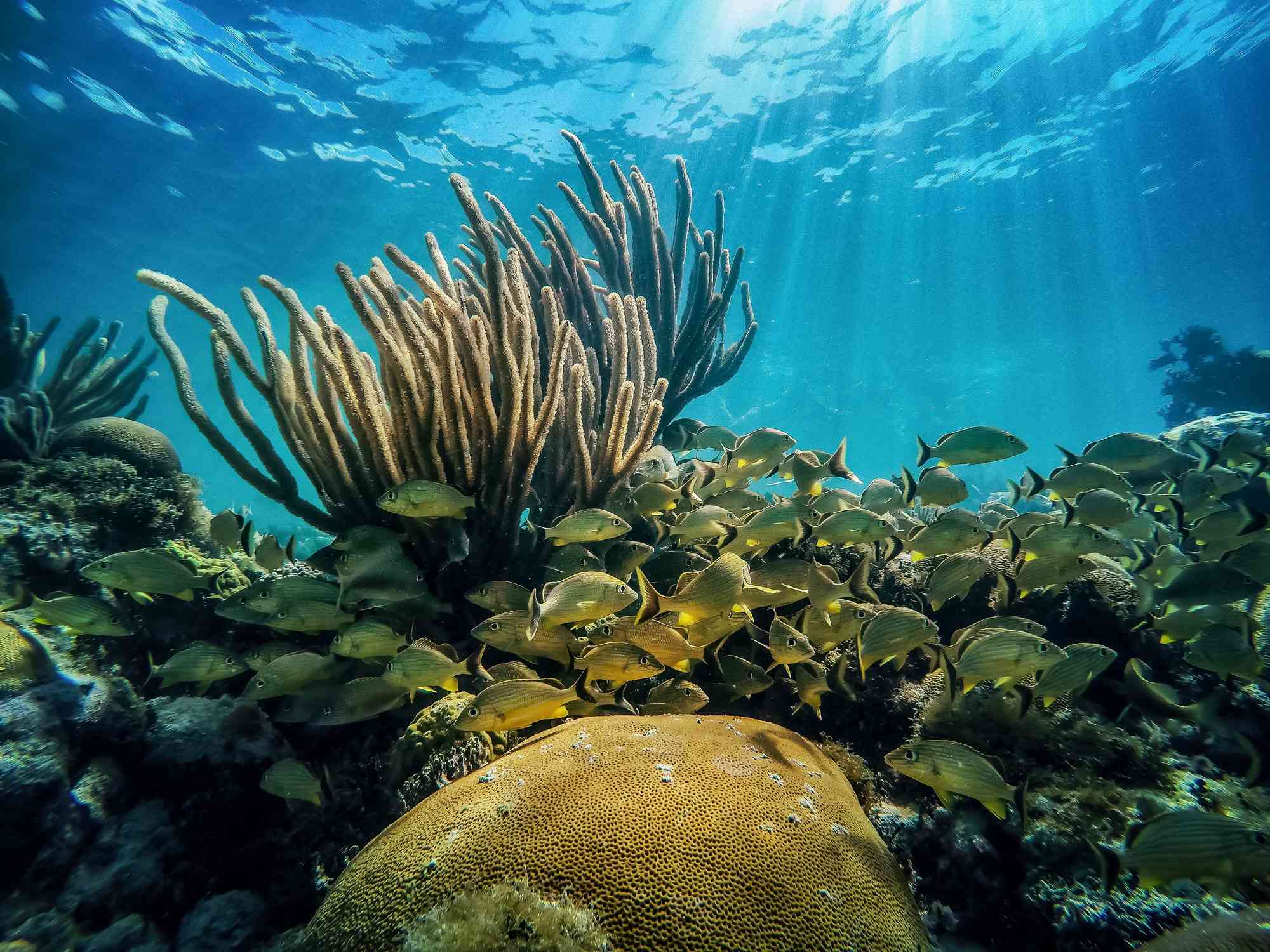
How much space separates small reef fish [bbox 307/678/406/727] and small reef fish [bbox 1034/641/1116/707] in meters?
3.21

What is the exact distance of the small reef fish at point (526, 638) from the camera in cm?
258

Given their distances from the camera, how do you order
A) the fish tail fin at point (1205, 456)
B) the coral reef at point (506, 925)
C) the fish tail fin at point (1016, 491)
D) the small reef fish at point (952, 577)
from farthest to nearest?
1. the fish tail fin at point (1016, 491)
2. the fish tail fin at point (1205, 456)
3. the small reef fish at point (952, 577)
4. the coral reef at point (506, 925)

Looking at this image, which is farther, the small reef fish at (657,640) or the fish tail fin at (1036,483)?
the fish tail fin at (1036,483)

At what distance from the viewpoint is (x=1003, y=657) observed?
7.48 feet

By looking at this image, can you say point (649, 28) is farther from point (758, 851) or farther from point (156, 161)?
point (758, 851)

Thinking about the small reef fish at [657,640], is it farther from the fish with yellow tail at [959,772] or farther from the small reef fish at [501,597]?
the fish with yellow tail at [959,772]

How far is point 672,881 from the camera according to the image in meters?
1.54

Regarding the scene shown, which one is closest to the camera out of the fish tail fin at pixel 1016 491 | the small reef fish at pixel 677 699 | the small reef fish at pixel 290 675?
the small reef fish at pixel 290 675

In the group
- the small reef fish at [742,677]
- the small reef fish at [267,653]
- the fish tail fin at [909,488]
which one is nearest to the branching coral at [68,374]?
the small reef fish at [267,653]

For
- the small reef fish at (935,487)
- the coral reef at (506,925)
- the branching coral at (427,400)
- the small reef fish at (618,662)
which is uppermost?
the branching coral at (427,400)

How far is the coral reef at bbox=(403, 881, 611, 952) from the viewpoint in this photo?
4.53ft

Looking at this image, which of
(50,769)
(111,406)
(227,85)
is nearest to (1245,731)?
(50,769)

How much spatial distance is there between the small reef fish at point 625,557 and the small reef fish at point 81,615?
2868mm

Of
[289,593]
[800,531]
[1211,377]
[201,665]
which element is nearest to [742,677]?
[800,531]
